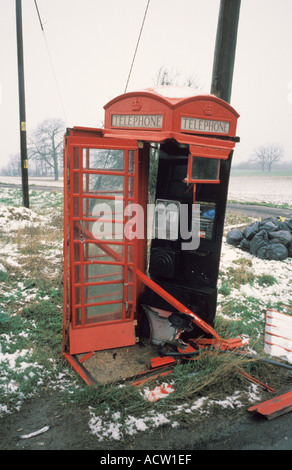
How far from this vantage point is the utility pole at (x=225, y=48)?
4598mm

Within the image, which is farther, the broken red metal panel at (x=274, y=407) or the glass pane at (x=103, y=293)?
the glass pane at (x=103, y=293)

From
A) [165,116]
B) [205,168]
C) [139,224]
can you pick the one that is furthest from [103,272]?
[165,116]

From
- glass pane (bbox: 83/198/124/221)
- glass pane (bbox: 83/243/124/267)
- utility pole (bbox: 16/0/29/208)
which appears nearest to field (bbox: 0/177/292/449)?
glass pane (bbox: 83/243/124/267)

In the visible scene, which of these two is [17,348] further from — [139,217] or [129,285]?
[139,217]

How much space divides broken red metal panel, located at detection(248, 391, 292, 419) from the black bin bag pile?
5213 millimetres

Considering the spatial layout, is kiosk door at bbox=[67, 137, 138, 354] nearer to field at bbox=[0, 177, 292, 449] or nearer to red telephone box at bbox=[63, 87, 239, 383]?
red telephone box at bbox=[63, 87, 239, 383]

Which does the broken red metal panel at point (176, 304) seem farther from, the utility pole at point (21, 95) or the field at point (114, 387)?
the utility pole at point (21, 95)

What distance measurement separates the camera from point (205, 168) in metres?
3.78

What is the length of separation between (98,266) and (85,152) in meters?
1.58

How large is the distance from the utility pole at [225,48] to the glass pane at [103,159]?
2.00 meters

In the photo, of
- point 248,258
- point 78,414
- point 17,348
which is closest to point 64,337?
point 17,348

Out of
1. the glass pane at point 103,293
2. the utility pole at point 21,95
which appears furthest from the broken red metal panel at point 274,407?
the utility pole at point 21,95

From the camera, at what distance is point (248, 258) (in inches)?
322

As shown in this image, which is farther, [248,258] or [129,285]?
Answer: [248,258]
